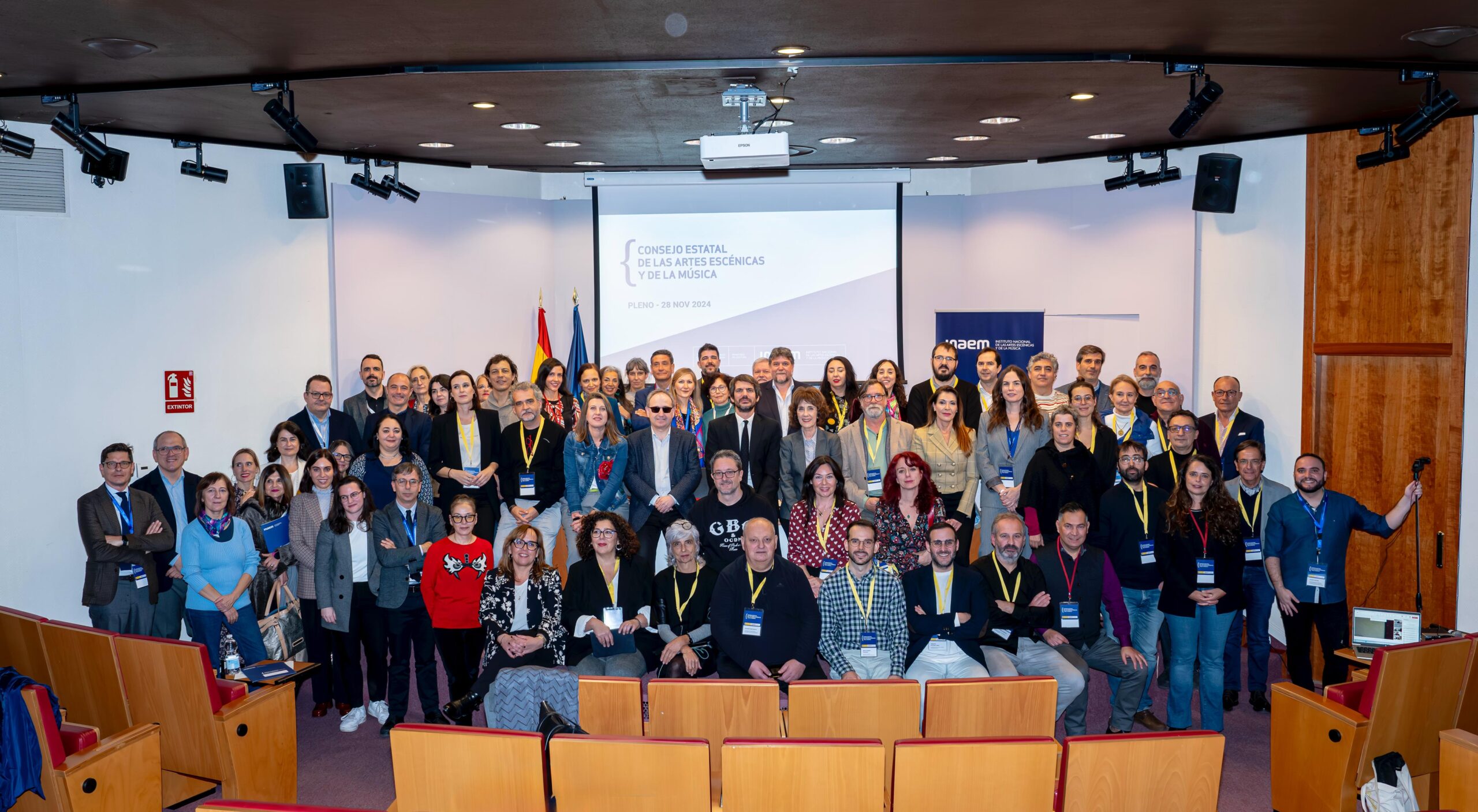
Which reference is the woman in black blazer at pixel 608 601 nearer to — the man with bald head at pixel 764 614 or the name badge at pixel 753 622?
the man with bald head at pixel 764 614

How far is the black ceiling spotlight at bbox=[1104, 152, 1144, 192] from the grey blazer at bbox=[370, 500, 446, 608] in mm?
5834

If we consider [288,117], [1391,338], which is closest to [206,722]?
[288,117]

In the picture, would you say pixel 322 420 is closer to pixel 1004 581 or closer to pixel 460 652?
pixel 460 652

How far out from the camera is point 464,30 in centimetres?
436

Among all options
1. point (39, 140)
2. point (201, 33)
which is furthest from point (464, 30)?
point (39, 140)

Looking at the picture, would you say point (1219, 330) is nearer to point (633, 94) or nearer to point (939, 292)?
point (939, 292)

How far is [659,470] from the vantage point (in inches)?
248

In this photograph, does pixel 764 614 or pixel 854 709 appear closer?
pixel 854 709

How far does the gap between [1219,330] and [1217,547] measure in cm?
290

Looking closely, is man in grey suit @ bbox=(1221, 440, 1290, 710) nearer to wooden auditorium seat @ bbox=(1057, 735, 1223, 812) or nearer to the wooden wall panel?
the wooden wall panel

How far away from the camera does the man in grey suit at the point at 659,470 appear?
6.24 metres

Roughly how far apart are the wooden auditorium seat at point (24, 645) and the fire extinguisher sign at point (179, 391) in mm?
2258

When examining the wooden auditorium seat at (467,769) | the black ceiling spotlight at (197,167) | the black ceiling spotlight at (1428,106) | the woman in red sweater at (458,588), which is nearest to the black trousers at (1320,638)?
the black ceiling spotlight at (1428,106)

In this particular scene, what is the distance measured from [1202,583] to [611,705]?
317 cm
